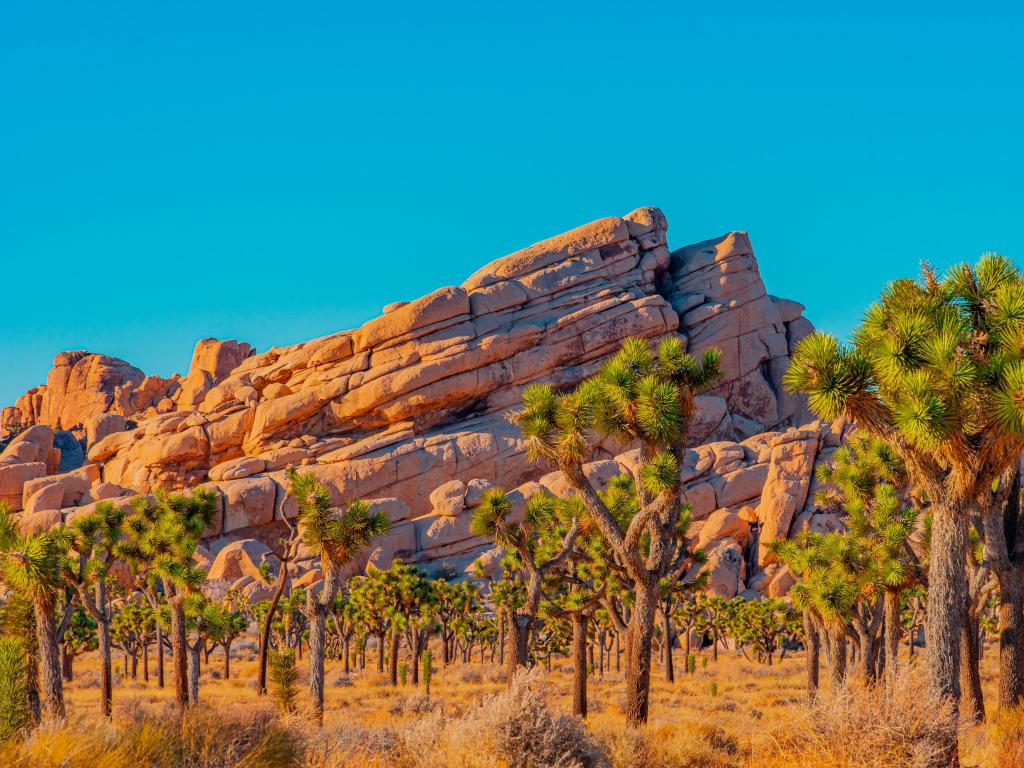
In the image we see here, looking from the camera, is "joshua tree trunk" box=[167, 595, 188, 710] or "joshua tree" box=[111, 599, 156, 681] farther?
"joshua tree" box=[111, 599, 156, 681]

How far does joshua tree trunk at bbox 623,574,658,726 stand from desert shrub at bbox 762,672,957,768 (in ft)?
22.6

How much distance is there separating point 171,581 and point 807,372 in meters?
21.9

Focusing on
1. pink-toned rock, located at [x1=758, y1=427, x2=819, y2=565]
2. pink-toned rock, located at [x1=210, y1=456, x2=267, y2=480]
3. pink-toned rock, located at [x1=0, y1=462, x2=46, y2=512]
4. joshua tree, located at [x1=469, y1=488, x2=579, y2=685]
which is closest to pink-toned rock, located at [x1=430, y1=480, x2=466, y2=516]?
pink-toned rock, located at [x1=210, y1=456, x2=267, y2=480]

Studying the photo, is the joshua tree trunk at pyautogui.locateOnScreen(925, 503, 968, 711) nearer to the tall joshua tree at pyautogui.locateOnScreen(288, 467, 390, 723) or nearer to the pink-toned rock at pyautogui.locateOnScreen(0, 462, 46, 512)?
the tall joshua tree at pyautogui.locateOnScreen(288, 467, 390, 723)

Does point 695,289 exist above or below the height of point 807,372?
above

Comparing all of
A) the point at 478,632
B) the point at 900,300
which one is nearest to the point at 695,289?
the point at 478,632

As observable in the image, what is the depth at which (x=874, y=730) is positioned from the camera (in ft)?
31.2

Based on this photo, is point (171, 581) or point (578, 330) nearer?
point (171, 581)

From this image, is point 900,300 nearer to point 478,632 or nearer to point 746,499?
point 478,632

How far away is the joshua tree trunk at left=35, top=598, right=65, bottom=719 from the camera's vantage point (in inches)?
662

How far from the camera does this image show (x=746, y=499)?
72.4m

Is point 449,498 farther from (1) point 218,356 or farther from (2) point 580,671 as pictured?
(1) point 218,356

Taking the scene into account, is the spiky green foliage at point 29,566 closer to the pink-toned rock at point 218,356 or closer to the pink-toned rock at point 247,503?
the pink-toned rock at point 247,503

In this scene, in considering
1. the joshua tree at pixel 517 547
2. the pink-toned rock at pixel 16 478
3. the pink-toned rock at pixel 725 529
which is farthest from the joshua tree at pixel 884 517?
the pink-toned rock at pixel 16 478
